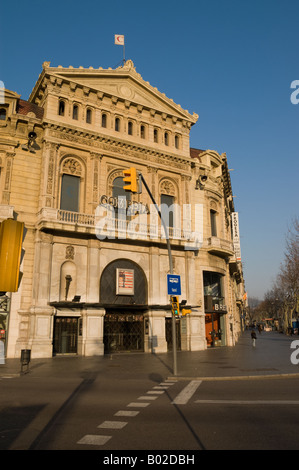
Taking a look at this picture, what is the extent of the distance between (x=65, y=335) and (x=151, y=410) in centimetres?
1831

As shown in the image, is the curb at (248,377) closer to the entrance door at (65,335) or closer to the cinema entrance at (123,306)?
the cinema entrance at (123,306)

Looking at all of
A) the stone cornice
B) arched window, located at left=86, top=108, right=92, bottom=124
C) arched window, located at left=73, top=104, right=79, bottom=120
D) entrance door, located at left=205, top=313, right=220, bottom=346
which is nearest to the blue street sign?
the stone cornice

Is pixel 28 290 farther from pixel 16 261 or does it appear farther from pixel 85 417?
pixel 85 417

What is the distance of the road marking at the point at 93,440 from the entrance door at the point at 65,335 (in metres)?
20.0

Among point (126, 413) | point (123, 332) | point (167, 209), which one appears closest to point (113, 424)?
point (126, 413)

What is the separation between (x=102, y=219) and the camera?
1139 inches

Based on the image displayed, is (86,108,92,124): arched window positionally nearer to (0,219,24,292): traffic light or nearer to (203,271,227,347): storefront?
(0,219,24,292): traffic light

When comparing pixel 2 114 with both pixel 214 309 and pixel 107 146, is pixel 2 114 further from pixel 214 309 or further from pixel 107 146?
pixel 214 309

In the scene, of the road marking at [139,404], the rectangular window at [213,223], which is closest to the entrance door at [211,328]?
the rectangular window at [213,223]
